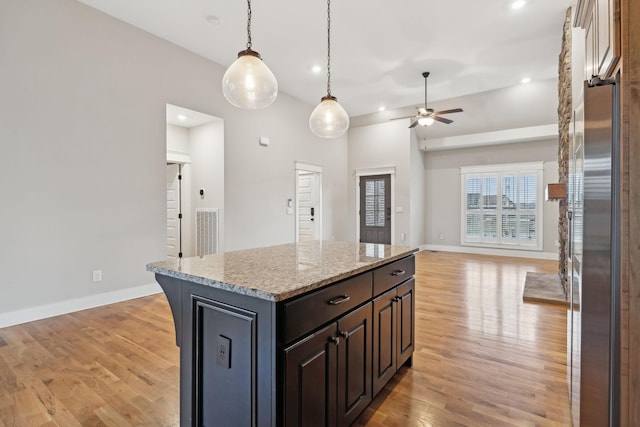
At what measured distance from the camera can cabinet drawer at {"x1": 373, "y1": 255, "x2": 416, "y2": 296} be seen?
70.4 inches

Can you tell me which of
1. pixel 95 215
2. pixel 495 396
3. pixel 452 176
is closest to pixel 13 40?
pixel 95 215

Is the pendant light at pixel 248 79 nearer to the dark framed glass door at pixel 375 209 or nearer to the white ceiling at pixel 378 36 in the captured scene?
the white ceiling at pixel 378 36

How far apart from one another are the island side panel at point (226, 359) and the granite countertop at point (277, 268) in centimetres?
5

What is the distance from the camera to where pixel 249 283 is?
4.06ft

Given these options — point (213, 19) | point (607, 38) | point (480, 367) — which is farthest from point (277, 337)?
point (213, 19)

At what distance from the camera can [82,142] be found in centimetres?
352

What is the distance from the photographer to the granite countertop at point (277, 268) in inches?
47.9

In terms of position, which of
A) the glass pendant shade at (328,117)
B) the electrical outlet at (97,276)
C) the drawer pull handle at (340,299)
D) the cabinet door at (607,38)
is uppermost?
the glass pendant shade at (328,117)

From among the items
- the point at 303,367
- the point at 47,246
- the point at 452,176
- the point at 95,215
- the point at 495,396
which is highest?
the point at 452,176

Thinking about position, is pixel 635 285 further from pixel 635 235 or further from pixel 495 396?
pixel 495 396

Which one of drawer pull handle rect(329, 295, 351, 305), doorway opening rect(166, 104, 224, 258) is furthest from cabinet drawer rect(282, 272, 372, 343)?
doorway opening rect(166, 104, 224, 258)

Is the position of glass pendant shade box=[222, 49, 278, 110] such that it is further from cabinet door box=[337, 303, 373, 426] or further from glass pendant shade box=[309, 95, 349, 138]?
cabinet door box=[337, 303, 373, 426]

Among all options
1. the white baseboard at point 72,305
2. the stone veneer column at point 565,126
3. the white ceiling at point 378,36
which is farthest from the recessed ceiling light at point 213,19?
the stone veneer column at point 565,126

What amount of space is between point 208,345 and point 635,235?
4.97ft
